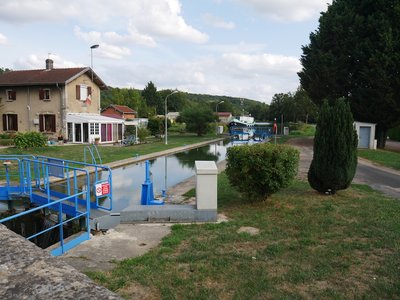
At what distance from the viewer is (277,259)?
530cm

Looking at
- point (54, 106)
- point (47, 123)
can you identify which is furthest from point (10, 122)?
point (54, 106)

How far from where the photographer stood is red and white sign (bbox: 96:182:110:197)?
8.59m

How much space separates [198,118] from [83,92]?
19.3 m

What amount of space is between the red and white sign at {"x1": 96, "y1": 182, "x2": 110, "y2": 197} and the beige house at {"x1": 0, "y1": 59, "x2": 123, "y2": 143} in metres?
23.5

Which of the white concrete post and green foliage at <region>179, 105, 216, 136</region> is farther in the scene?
green foliage at <region>179, 105, 216, 136</region>

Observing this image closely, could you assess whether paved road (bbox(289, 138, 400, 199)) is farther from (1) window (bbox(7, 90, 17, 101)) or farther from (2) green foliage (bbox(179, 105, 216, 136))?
(2) green foliage (bbox(179, 105, 216, 136))

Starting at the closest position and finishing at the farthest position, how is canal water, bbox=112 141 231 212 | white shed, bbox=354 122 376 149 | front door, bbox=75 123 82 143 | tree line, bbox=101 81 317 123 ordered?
canal water, bbox=112 141 231 212 → white shed, bbox=354 122 376 149 → front door, bbox=75 123 82 143 → tree line, bbox=101 81 317 123

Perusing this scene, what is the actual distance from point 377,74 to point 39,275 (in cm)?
2750

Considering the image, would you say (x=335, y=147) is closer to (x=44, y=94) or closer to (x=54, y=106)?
(x=54, y=106)

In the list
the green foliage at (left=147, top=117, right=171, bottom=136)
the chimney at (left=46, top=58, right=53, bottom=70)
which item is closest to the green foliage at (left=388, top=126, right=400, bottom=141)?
the green foliage at (left=147, top=117, right=171, bottom=136)

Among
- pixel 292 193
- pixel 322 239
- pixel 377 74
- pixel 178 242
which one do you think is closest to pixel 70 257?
pixel 178 242

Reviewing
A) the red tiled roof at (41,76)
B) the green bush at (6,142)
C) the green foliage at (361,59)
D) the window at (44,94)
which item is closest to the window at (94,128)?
the red tiled roof at (41,76)

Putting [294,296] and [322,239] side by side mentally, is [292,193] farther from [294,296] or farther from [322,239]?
[294,296]

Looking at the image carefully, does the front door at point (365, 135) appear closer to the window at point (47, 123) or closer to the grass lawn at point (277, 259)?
the grass lawn at point (277, 259)
